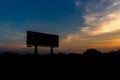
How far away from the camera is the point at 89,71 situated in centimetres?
1853

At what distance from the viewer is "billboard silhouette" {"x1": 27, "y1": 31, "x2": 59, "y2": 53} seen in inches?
1252

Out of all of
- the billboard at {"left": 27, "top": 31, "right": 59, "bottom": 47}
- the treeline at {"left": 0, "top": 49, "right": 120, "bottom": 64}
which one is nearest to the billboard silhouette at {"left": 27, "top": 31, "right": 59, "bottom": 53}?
the billboard at {"left": 27, "top": 31, "right": 59, "bottom": 47}

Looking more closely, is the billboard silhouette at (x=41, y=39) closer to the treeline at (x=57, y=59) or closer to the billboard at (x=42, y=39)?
the billboard at (x=42, y=39)

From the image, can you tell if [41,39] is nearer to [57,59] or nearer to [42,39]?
[42,39]

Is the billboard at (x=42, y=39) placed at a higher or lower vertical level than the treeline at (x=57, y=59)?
higher

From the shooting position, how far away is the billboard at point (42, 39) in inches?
1252

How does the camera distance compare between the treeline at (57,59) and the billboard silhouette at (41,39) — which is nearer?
the treeline at (57,59)

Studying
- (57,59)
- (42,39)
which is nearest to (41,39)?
(42,39)

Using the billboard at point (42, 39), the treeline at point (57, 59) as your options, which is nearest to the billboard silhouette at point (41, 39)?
the billboard at point (42, 39)

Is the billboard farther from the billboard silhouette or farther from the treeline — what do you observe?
the treeline

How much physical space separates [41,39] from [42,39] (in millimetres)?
239

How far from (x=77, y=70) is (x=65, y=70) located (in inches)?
46.1

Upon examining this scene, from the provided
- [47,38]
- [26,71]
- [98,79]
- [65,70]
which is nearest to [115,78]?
[98,79]

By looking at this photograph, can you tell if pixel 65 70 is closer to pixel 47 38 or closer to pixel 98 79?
pixel 98 79
